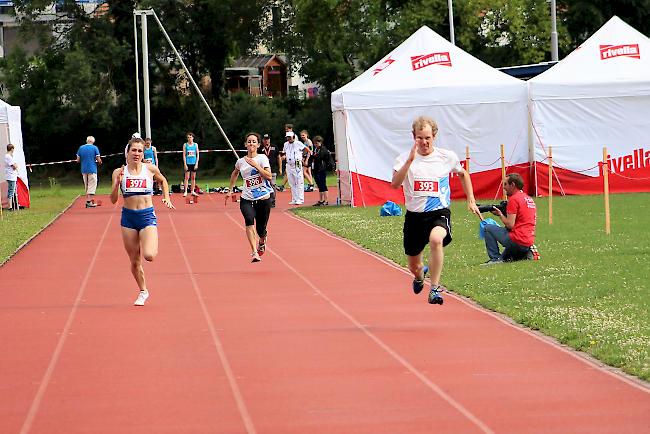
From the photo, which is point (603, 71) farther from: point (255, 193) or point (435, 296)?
point (435, 296)

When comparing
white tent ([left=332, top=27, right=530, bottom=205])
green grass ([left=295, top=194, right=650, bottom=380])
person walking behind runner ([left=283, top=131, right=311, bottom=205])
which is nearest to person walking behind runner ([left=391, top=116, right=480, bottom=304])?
green grass ([left=295, top=194, right=650, bottom=380])

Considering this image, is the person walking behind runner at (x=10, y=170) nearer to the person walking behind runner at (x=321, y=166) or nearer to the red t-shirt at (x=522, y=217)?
the person walking behind runner at (x=321, y=166)

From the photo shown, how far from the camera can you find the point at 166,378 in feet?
31.8

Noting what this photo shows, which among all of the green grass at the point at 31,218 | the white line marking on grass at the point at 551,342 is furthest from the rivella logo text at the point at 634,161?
the white line marking on grass at the point at 551,342

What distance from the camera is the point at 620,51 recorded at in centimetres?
3238

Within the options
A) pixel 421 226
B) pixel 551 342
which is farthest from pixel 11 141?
pixel 551 342

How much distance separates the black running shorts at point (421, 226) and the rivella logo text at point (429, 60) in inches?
777

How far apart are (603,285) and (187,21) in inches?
1889

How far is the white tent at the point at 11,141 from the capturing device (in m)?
32.9

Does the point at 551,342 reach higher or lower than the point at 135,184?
lower

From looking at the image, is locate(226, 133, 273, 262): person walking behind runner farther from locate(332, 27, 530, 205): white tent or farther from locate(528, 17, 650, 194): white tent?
locate(528, 17, 650, 194): white tent

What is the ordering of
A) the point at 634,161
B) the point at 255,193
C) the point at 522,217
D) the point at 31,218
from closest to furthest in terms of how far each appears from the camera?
1. the point at 522,217
2. the point at 255,193
3. the point at 31,218
4. the point at 634,161

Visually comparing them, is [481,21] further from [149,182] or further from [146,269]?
[149,182]

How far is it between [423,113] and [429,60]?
4.87 feet
